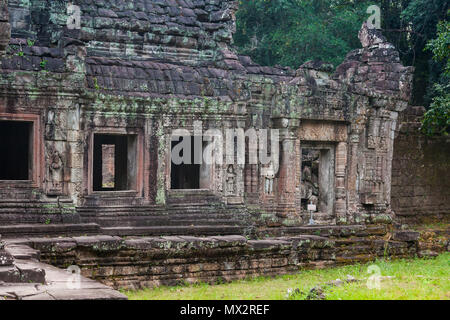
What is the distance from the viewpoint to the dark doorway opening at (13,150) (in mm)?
16031

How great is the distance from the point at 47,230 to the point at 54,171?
3.65ft

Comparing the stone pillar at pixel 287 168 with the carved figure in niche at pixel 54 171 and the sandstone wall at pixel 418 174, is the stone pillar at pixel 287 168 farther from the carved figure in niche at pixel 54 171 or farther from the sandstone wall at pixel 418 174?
the carved figure in niche at pixel 54 171

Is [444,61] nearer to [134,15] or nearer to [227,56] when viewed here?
[227,56]

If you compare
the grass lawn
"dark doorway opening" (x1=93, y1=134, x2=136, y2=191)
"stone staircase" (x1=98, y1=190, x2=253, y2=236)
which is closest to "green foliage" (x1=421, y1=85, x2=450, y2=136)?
the grass lawn

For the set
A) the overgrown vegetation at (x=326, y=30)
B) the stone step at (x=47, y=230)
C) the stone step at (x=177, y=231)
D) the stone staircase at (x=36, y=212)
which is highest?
the overgrown vegetation at (x=326, y=30)

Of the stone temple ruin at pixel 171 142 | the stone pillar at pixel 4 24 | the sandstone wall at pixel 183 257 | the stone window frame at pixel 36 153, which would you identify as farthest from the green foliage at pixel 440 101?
the stone pillar at pixel 4 24

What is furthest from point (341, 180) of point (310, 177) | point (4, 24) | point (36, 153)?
point (4, 24)

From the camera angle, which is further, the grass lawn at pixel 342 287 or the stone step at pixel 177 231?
the stone step at pixel 177 231

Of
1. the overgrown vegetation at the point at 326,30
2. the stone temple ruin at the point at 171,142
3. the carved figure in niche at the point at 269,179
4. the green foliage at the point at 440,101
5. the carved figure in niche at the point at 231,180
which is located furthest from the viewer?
the overgrown vegetation at the point at 326,30

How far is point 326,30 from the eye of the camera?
2642 centimetres

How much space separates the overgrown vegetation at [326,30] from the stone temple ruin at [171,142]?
219 inches

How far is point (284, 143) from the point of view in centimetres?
1517

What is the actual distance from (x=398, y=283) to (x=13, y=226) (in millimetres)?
5911

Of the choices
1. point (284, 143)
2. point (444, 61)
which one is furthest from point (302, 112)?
point (444, 61)
